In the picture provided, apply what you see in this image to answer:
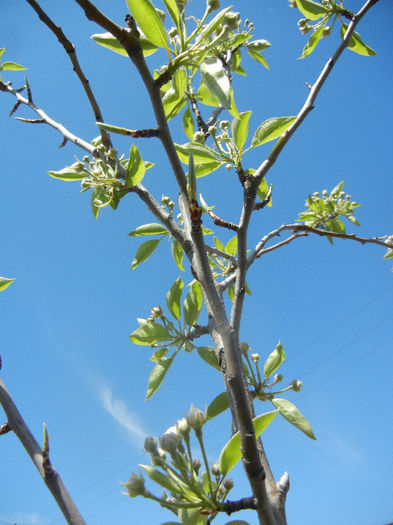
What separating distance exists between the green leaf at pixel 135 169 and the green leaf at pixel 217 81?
0.35 metres

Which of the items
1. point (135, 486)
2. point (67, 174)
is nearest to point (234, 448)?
point (135, 486)

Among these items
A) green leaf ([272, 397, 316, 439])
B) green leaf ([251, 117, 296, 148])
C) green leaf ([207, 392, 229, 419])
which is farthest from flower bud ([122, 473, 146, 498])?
green leaf ([251, 117, 296, 148])

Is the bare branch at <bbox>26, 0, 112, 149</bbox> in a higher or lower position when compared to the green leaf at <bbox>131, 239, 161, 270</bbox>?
higher

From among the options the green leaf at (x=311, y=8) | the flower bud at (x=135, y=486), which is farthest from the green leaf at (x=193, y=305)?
the green leaf at (x=311, y=8)

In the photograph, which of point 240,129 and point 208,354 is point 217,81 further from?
point 208,354

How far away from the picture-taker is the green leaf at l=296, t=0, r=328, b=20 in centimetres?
172

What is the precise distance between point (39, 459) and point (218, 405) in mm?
527

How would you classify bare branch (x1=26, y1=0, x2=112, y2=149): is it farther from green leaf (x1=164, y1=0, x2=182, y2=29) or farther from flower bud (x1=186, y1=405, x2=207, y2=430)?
flower bud (x1=186, y1=405, x2=207, y2=430)

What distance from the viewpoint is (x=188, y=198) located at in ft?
2.43

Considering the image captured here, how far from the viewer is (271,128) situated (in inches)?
52.9

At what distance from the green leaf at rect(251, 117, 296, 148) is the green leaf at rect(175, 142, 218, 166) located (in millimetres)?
177

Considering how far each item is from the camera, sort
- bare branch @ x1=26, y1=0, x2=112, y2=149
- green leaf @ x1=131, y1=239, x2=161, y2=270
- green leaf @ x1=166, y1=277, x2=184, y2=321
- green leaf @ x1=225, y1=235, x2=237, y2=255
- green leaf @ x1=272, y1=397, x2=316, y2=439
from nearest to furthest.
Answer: green leaf @ x1=272, y1=397, x2=316, y2=439, bare branch @ x1=26, y1=0, x2=112, y2=149, green leaf @ x1=166, y1=277, x2=184, y2=321, green leaf @ x1=131, y1=239, x2=161, y2=270, green leaf @ x1=225, y1=235, x2=237, y2=255

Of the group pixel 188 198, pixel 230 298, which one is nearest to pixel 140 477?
pixel 188 198

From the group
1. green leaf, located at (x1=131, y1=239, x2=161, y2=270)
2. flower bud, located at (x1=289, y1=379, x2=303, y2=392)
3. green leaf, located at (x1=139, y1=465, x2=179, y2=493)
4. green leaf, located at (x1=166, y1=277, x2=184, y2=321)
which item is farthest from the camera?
green leaf, located at (x1=131, y1=239, x2=161, y2=270)
